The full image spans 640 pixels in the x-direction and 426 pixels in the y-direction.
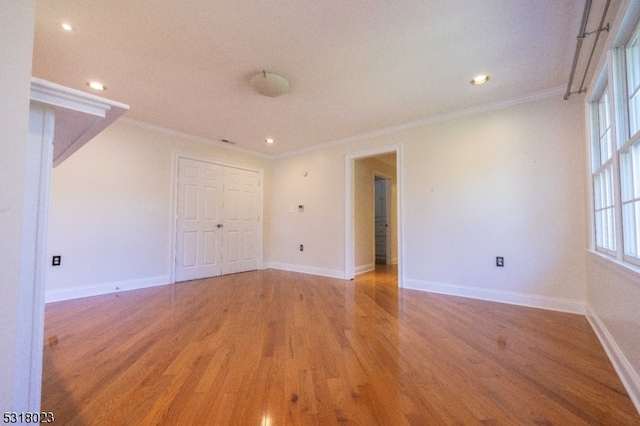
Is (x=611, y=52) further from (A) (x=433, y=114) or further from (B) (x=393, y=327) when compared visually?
(B) (x=393, y=327)

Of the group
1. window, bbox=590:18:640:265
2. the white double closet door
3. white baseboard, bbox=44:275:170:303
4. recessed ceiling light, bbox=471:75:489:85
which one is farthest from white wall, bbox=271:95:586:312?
white baseboard, bbox=44:275:170:303

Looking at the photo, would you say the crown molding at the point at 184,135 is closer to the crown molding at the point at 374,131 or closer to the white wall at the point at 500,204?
the crown molding at the point at 374,131

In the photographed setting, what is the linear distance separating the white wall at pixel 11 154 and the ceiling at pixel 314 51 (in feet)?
4.68

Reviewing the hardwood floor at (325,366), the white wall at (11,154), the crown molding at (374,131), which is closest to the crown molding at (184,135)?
the crown molding at (374,131)

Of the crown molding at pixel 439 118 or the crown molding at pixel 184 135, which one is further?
the crown molding at pixel 184 135

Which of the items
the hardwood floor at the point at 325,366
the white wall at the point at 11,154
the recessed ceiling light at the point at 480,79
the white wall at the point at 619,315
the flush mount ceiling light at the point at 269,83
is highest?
the recessed ceiling light at the point at 480,79

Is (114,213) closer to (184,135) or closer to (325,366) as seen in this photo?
(184,135)

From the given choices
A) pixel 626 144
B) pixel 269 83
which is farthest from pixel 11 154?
pixel 626 144

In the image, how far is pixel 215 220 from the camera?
181 inches

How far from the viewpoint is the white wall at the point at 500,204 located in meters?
2.74

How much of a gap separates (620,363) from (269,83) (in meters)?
3.24

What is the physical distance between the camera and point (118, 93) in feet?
9.52

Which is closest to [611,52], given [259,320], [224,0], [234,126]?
[224,0]

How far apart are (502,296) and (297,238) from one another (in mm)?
3248
